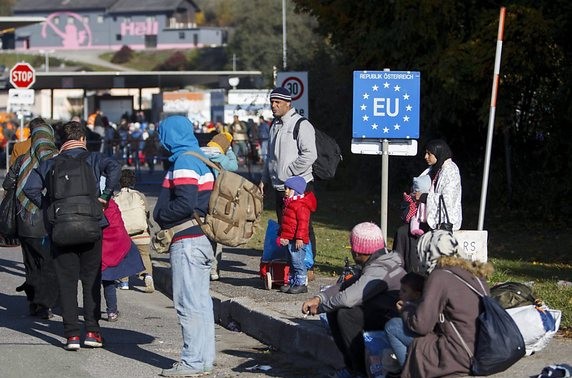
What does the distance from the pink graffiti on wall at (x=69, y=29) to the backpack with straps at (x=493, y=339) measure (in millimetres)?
136442

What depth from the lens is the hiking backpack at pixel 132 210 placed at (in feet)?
43.4

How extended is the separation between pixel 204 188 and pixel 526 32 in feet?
39.3

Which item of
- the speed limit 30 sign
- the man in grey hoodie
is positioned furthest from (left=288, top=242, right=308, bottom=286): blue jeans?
the speed limit 30 sign

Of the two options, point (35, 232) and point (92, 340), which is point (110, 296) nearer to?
point (35, 232)

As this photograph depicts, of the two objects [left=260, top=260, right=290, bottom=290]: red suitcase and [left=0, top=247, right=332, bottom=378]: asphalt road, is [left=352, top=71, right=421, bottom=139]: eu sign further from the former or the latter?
[left=0, top=247, right=332, bottom=378]: asphalt road

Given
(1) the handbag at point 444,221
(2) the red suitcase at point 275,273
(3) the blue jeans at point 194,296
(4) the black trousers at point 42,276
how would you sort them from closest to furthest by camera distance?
(3) the blue jeans at point 194,296 < (1) the handbag at point 444,221 < (4) the black trousers at point 42,276 < (2) the red suitcase at point 275,273

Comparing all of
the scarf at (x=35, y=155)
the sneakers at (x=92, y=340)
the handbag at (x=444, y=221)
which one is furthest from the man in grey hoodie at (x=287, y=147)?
the sneakers at (x=92, y=340)

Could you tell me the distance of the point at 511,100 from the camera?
21.3 metres

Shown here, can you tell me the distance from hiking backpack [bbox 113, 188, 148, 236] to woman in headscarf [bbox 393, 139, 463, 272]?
3322 millimetres

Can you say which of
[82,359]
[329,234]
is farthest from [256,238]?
[82,359]

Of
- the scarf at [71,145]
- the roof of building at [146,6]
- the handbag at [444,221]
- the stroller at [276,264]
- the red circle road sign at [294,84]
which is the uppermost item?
the roof of building at [146,6]

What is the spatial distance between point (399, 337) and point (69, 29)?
13708 centimetres

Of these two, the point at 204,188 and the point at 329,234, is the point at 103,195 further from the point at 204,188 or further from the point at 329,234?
the point at 329,234

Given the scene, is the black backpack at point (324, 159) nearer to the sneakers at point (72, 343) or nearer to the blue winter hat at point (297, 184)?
the blue winter hat at point (297, 184)
